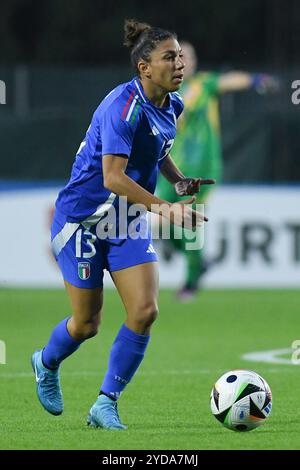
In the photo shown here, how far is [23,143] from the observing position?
16.2 metres

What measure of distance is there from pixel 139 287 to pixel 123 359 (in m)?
0.39

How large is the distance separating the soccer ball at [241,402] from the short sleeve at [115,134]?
4.29 ft

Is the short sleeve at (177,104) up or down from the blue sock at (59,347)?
up

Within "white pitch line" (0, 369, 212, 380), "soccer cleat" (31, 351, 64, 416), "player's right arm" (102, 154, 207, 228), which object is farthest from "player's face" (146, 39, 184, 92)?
"white pitch line" (0, 369, 212, 380)

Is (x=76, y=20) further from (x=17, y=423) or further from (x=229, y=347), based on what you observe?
(x=17, y=423)

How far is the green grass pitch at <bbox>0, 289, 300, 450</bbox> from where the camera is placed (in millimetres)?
6508

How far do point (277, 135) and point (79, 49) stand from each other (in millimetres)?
7842

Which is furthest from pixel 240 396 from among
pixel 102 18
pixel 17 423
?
pixel 102 18

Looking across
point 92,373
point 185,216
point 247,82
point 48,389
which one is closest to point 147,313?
point 185,216

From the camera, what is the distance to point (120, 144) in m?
6.67

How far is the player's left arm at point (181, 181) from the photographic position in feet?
21.9

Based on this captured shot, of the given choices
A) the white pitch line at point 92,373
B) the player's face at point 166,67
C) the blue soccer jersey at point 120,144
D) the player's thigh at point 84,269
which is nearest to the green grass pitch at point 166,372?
the white pitch line at point 92,373

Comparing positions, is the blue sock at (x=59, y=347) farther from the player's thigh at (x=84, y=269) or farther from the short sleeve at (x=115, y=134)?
the short sleeve at (x=115, y=134)

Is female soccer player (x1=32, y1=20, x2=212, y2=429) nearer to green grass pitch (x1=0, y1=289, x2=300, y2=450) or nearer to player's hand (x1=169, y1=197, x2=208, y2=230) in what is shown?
player's hand (x1=169, y1=197, x2=208, y2=230)
